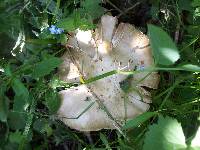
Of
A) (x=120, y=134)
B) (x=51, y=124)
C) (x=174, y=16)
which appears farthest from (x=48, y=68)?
(x=174, y=16)

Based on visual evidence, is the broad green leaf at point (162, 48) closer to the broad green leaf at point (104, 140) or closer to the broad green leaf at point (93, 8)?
the broad green leaf at point (93, 8)

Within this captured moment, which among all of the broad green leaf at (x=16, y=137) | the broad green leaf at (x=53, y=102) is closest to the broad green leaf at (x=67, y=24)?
the broad green leaf at (x=53, y=102)

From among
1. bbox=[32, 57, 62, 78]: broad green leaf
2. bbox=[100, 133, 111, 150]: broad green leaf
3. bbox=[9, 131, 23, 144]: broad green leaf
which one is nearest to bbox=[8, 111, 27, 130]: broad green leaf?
bbox=[9, 131, 23, 144]: broad green leaf

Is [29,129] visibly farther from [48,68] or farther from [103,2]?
[103,2]

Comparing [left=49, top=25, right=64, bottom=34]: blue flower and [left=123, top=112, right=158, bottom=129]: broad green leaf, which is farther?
[left=49, top=25, right=64, bottom=34]: blue flower

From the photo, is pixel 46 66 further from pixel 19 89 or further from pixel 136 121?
pixel 136 121

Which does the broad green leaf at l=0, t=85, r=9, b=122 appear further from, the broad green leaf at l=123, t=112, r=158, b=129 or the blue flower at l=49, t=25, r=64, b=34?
the broad green leaf at l=123, t=112, r=158, b=129

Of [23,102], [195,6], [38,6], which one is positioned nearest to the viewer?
[195,6]
